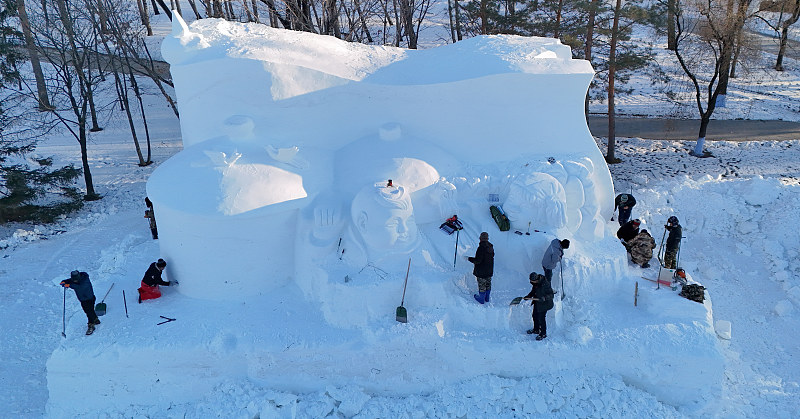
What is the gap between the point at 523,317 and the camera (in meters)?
8.46

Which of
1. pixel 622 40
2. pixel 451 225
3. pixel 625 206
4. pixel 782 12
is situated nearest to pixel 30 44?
pixel 451 225

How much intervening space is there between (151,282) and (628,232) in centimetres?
835

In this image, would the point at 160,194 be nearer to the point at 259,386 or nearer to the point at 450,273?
the point at 259,386

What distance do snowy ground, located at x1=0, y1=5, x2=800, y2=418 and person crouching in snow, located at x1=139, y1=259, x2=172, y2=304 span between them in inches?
8.5

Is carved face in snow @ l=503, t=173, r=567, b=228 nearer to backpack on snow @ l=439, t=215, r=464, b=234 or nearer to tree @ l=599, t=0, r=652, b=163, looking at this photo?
backpack on snow @ l=439, t=215, r=464, b=234

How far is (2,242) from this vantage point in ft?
41.6

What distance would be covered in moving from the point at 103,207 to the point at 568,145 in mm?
11951

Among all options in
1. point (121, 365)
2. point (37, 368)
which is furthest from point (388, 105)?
point (37, 368)

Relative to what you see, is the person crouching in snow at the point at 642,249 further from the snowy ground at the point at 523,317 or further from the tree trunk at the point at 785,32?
the tree trunk at the point at 785,32

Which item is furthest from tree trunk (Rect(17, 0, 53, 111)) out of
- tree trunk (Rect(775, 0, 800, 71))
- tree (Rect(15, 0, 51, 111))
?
tree trunk (Rect(775, 0, 800, 71))

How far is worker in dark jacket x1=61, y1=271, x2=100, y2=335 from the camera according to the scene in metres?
8.27

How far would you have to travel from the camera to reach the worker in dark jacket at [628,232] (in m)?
9.99

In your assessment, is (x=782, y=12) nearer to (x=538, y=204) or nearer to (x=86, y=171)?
(x=538, y=204)

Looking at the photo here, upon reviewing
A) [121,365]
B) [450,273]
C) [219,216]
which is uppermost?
[219,216]
